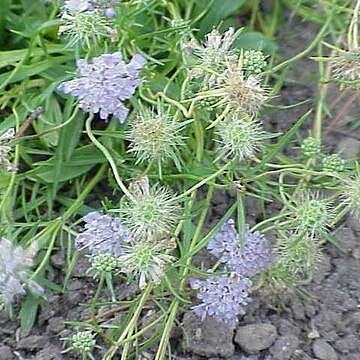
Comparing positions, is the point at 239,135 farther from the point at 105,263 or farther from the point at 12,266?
the point at 12,266

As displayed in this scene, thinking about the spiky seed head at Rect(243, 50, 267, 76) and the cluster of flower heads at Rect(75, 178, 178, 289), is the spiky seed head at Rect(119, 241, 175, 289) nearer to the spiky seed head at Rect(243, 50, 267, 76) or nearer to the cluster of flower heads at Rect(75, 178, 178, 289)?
the cluster of flower heads at Rect(75, 178, 178, 289)

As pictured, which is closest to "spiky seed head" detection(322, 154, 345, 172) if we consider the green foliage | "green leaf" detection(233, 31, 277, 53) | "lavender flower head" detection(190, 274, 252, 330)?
the green foliage

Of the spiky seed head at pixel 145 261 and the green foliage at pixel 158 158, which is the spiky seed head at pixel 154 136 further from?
the spiky seed head at pixel 145 261

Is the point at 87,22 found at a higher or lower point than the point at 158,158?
higher

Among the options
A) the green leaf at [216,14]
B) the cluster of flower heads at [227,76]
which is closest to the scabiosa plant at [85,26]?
the cluster of flower heads at [227,76]

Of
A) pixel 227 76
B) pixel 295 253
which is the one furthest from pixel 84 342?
pixel 227 76

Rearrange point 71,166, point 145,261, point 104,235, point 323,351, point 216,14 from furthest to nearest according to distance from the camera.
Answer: point 216,14
point 71,166
point 323,351
point 104,235
point 145,261
